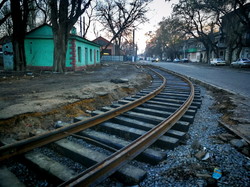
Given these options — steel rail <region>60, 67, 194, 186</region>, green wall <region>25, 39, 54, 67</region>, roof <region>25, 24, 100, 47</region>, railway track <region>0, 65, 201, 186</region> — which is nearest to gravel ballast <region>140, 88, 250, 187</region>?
railway track <region>0, 65, 201, 186</region>

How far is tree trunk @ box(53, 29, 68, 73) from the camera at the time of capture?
1339cm

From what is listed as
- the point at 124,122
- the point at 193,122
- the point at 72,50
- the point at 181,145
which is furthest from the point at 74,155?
the point at 72,50

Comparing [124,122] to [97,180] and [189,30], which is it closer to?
[97,180]

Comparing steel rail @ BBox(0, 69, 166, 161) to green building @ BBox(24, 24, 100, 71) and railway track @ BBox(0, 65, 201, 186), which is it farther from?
green building @ BBox(24, 24, 100, 71)

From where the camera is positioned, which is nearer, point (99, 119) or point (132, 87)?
point (99, 119)

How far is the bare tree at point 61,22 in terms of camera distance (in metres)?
13.0

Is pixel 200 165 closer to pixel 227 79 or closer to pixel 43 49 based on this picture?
pixel 227 79

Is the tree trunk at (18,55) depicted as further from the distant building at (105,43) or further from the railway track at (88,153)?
the distant building at (105,43)

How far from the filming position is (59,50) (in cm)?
1369

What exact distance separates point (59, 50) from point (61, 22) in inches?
82.4

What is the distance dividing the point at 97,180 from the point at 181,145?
169cm

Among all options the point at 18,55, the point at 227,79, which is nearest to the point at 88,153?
the point at 227,79

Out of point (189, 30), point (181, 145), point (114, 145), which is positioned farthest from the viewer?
point (189, 30)

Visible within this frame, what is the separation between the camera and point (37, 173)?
2.21m
